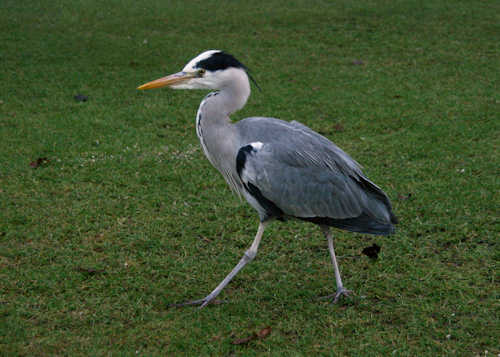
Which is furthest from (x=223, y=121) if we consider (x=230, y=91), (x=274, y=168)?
(x=274, y=168)

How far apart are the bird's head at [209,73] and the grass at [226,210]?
1673 mm

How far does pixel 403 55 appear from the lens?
11898 millimetres

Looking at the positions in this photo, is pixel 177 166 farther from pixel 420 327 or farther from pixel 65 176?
pixel 420 327

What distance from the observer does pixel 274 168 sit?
446cm

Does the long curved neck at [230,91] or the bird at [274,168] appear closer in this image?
the bird at [274,168]

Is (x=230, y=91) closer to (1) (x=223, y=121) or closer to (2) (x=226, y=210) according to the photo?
(1) (x=223, y=121)

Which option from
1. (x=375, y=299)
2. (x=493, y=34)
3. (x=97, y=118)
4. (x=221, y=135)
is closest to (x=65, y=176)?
(x=97, y=118)

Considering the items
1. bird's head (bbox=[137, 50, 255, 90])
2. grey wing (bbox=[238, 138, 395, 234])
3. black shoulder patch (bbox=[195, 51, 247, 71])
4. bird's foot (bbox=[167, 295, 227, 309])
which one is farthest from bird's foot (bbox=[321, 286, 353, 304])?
black shoulder patch (bbox=[195, 51, 247, 71])

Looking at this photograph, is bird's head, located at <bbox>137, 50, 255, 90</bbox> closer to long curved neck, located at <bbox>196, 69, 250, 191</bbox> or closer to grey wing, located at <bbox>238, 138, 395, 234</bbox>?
long curved neck, located at <bbox>196, 69, 250, 191</bbox>

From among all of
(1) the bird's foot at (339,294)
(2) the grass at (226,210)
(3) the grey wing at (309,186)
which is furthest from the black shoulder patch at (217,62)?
(1) the bird's foot at (339,294)

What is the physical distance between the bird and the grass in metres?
0.45

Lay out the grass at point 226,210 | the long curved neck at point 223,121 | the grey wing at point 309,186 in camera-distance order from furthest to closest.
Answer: the long curved neck at point 223,121 → the grey wing at point 309,186 → the grass at point 226,210

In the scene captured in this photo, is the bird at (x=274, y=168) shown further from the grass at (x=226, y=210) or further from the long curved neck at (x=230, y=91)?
the grass at (x=226, y=210)

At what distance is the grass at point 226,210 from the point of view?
425cm
